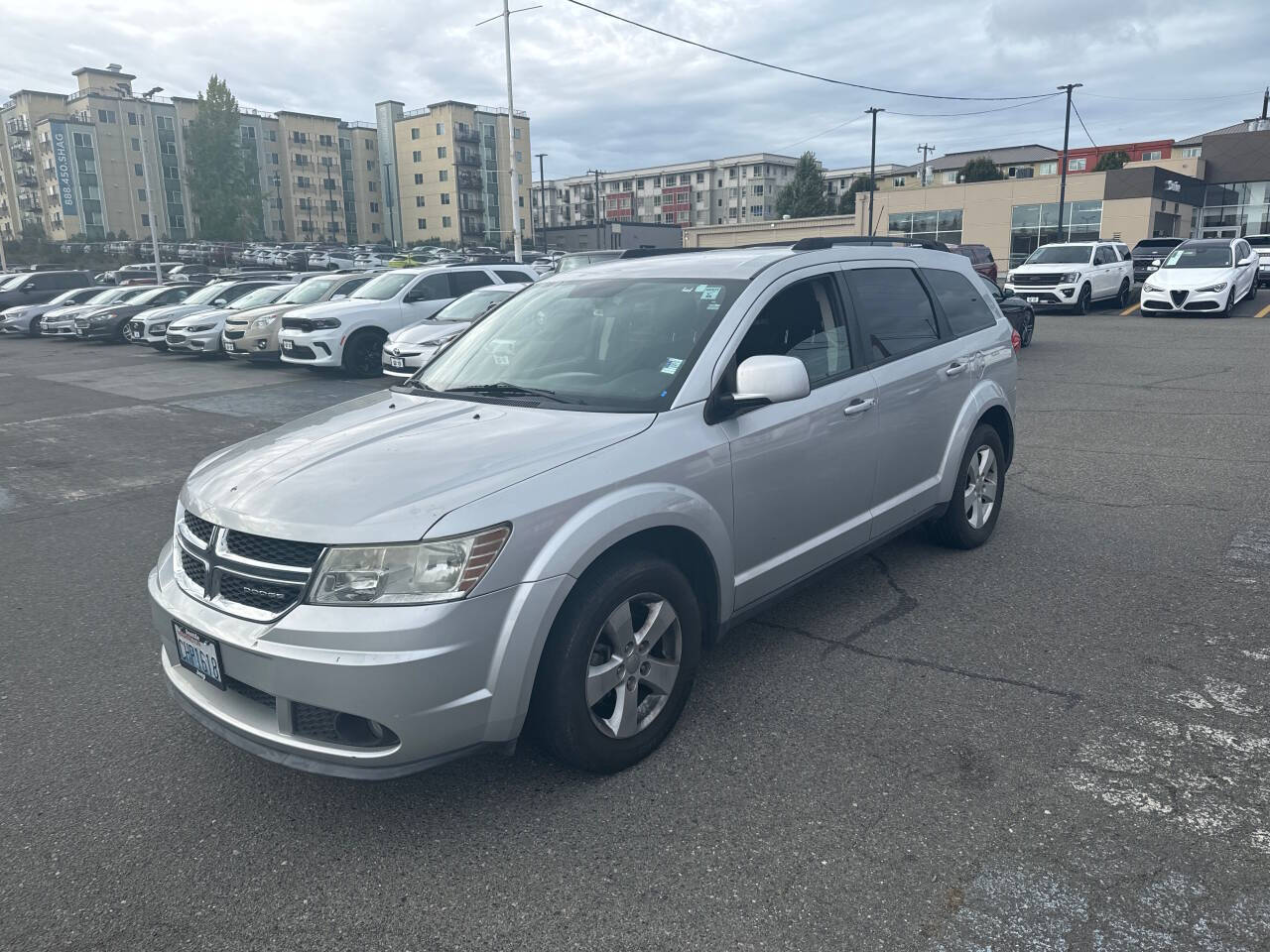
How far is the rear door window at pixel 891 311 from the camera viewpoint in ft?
14.7

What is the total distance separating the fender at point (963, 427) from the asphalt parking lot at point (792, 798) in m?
0.53

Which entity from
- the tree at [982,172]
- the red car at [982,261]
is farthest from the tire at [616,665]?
the tree at [982,172]

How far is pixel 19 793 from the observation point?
125 inches

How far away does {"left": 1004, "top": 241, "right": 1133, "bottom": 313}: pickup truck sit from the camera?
71.9 ft

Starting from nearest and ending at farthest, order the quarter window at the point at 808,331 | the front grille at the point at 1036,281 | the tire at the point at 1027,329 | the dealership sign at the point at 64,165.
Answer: the quarter window at the point at 808,331 < the tire at the point at 1027,329 < the front grille at the point at 1036,281 < the dealership sign at the point at 64,165

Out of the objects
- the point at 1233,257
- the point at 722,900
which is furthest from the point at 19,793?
the point at 1233,257

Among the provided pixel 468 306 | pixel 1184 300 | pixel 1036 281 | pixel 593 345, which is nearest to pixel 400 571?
pixel 593 345

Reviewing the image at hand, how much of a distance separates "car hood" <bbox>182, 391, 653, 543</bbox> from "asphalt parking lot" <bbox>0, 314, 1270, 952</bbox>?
101cm

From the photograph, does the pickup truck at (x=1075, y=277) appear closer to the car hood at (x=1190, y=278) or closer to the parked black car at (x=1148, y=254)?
the car hood at (x=1190, y=278)

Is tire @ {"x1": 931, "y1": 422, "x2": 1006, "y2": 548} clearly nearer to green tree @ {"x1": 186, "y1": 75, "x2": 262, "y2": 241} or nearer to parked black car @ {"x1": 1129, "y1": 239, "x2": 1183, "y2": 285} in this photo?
parked black car @ {"x1": 1129, "y1": 239, "x2": 1183, "y2": 285}

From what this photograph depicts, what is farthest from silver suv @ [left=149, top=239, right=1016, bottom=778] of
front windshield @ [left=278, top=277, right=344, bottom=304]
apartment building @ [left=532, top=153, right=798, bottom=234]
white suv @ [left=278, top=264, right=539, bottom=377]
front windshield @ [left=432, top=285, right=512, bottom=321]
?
apartment building @ [left=532, top=153, right=798, bottom=234]

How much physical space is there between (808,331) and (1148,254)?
1343 inches

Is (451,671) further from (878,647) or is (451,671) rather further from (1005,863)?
(878,647)

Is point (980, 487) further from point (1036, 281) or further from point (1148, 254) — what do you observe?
point (1148, 254)
